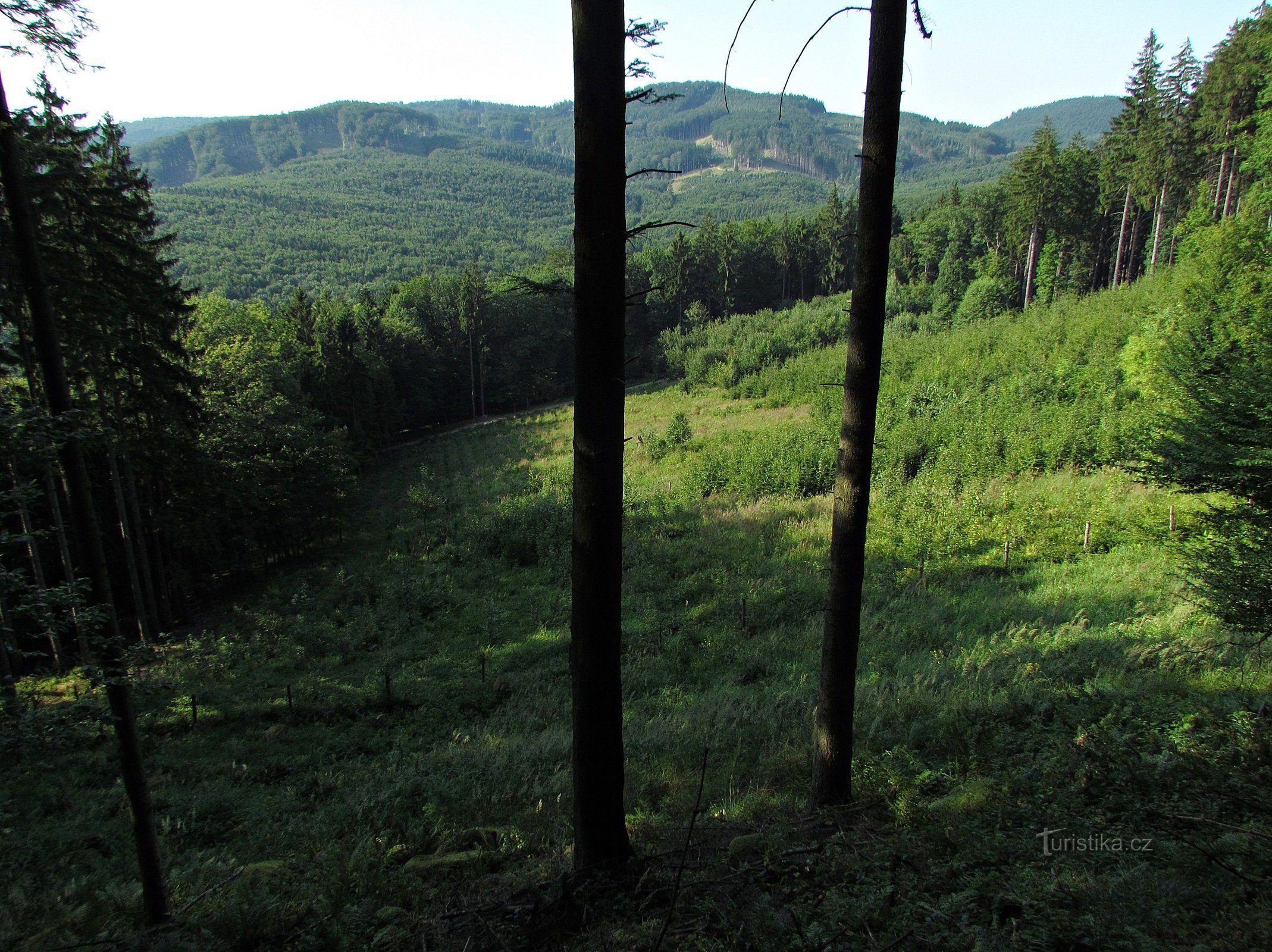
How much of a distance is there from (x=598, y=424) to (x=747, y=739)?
18.9 feet

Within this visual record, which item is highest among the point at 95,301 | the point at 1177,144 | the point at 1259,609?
the point at 1177,144

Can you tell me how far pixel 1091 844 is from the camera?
4.37 meters

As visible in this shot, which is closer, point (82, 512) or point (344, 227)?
point (82, 512)

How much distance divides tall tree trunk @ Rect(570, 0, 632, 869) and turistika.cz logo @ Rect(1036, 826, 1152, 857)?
9.77ft

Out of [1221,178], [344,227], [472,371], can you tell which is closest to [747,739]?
[1221,178]

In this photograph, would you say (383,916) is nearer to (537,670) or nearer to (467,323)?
(537,670)

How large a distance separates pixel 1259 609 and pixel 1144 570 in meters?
5.52

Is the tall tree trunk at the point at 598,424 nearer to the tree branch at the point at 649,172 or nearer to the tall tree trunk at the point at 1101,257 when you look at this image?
the tree branch at the point at 649,172

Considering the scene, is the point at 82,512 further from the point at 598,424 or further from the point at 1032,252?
the point at 1032,252

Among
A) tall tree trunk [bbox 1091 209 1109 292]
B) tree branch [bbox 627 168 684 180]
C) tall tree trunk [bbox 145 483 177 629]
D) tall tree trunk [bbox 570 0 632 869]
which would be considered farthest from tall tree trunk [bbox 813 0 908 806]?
tall tree trunk [bbox 1091 209 1109 292]

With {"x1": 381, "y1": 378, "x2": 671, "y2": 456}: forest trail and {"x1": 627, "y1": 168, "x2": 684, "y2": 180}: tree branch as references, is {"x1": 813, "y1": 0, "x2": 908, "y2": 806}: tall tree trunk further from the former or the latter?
{"x1": 381, "y1": 378, "x2": 671, "y2": 456}: forest trail

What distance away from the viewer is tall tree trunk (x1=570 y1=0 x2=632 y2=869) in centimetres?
390

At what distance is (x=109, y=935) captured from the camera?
534cm

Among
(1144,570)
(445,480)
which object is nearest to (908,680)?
(1144,570)
